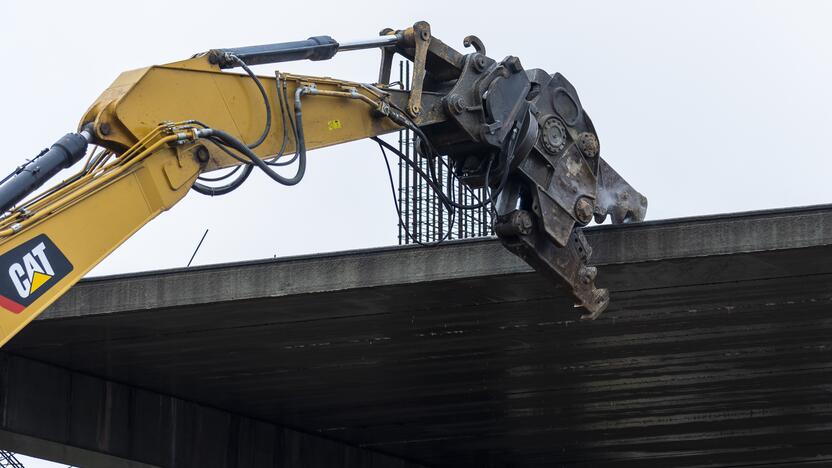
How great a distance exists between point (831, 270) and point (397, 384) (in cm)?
590

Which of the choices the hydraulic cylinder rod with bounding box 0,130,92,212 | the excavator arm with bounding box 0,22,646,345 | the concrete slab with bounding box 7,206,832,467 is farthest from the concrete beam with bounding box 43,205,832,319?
the hydraulic cylinder rod with bounding box 0,130,92,212

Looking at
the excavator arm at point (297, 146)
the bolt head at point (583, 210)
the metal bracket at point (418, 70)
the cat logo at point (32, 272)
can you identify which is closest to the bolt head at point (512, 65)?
the excavator arm at point (297, 146)

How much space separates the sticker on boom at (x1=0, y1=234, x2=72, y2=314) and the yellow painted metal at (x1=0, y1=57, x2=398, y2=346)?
0.04m

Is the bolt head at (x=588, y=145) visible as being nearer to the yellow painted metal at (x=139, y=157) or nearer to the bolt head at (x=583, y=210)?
the bolt head at (x=583, y=210)

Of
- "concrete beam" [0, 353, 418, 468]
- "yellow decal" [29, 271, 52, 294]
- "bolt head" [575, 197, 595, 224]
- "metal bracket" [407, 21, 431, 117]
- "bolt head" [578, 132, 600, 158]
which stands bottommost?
"concrete beam" [0, 353, 418, 468]

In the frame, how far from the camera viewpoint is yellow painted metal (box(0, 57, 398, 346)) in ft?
32.1

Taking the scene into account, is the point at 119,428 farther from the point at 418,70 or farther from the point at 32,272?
the point at 32,272

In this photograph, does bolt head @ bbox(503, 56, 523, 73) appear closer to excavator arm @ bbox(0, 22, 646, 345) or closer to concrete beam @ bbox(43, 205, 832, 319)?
excavator arm @ bbox(0, 22, 646, 345)

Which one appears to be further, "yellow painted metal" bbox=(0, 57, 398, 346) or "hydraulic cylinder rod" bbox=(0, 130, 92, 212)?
"yellow painted metal" bbox=(0, 57, 398, 346)

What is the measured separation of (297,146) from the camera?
37.7ft

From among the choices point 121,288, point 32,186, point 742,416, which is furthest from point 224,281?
point 742,416

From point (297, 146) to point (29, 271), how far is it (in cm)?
258

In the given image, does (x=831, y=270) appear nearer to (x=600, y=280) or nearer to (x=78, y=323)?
(x=600, y=280)

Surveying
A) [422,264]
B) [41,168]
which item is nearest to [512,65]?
[422,264]
